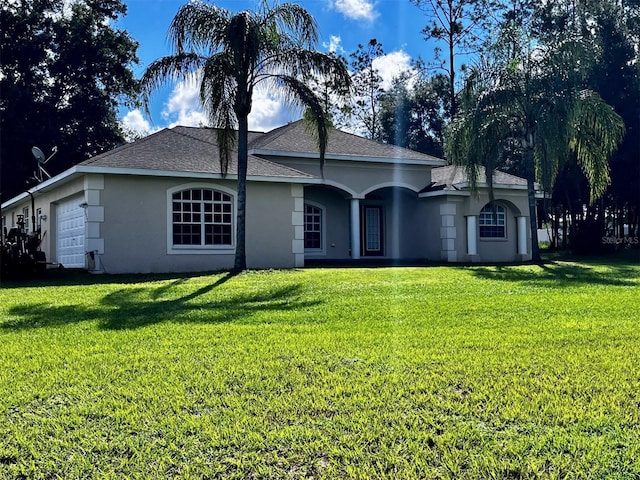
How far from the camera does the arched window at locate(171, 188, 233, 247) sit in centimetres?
1739

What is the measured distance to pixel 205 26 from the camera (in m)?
15.3

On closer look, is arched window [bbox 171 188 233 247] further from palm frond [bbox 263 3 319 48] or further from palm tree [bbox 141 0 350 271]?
Answer: palm frond [bbox 263 3 319 48]

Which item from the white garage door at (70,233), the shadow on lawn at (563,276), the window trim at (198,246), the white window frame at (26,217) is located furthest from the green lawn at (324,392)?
the white window frame at (26,217)

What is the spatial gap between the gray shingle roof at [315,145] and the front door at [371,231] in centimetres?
242

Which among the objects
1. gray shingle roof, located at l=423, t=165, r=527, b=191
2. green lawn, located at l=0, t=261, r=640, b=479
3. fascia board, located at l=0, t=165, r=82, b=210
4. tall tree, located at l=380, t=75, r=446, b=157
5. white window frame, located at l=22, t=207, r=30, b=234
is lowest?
green lawn, located at l=0, t=261, r=640, b=479

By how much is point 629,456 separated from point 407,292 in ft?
26.1

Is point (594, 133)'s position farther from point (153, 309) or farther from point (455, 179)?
point (153, 309)

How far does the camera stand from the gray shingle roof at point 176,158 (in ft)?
54.6

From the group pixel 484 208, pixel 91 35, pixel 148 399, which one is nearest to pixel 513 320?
pixel 148 399

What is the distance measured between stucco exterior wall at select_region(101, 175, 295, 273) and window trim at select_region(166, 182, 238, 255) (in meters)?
0.03

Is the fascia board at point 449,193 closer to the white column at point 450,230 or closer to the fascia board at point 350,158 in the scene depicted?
the white column at point 450,230

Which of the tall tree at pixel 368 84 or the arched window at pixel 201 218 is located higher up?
the tall tree at pixel 368 84

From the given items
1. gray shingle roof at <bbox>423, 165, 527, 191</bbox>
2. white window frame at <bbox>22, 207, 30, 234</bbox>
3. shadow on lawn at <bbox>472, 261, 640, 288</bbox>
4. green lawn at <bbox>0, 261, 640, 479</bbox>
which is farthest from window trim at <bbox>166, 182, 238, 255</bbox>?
white window frame at <bbox>22, 207, 30, 234</bbox>

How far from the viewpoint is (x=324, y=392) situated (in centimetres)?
450
